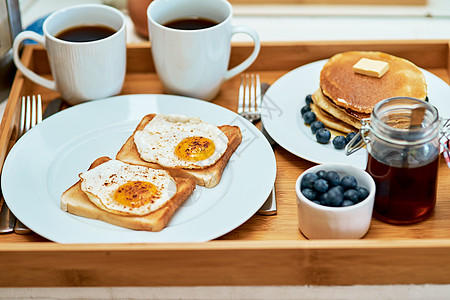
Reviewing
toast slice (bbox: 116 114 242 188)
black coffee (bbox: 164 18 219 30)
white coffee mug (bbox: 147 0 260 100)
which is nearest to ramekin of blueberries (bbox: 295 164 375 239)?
toast slice (bbox: 116 114 242 188)

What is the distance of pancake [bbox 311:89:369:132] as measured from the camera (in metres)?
1.45

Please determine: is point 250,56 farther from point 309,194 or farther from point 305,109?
point 309,194

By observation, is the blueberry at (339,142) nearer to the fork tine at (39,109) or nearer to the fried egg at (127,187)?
the fried egg at (127,187)

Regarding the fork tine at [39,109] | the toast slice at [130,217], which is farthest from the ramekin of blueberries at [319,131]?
the fork tine at [39,109]

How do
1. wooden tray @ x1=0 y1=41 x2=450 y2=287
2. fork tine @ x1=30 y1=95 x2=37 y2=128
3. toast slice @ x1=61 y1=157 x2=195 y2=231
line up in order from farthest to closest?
fork tine @ x1=30 y1=95 x2=37 y2=128
toast slice @ x1=61 y1=157 x2=195 y2=231
wooden tray @ x1=0 y1=41 x2=450 y2=287

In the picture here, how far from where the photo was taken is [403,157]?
1.14 metres

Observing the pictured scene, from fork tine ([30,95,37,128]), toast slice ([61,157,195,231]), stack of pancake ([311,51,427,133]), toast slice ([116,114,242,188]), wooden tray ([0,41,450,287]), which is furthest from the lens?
fork tine ([30,95,37,128])

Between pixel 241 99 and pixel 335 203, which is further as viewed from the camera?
pixel 241 99

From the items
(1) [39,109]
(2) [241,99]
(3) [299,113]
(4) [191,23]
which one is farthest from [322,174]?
(1) [39,109]

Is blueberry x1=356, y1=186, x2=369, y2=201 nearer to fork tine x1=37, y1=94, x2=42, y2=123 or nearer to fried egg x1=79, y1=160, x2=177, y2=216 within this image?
fried egg x1=79, y1=160, x2=177, y2=216

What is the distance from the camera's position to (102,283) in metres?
1.14

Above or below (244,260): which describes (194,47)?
above

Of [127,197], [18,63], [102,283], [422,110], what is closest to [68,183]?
[127,197]

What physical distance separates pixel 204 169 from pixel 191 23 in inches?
20.9
